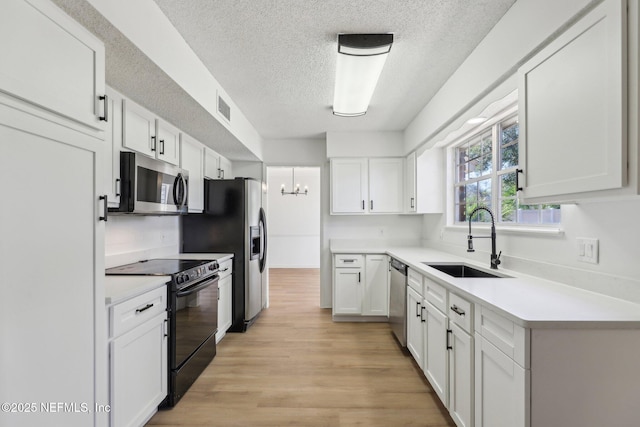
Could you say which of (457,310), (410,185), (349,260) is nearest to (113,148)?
(457,310)

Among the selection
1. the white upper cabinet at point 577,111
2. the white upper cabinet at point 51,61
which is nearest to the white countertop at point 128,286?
the white upper cabinet at point 51,61

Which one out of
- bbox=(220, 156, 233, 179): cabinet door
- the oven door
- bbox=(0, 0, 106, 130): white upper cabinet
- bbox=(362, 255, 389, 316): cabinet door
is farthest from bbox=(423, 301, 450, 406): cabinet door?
bbox=(220, 156, 233, 179): cabinet door

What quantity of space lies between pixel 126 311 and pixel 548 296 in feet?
7.08

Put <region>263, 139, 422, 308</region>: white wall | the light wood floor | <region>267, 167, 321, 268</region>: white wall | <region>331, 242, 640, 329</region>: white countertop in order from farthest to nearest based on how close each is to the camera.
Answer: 1. <region>267, 167, 321, 268</region>: white wall
2. <region>263, 139, 422, 308</region>: white wall
3. the light wood floor
4. <region>331, 242, 640, 329</region>: white countertop

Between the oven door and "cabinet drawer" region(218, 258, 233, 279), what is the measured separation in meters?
0.37

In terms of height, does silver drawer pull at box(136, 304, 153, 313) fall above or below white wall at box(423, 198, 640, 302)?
below

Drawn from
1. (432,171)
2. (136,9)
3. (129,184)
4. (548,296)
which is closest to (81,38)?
(136,9)

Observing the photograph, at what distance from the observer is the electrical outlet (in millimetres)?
1554

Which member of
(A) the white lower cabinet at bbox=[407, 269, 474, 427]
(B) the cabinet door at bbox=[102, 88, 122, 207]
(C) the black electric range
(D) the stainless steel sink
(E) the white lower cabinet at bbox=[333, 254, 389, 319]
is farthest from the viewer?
(E) the white lower cabinet at bbox=[333, 254, 389, 319]

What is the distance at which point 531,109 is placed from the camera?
1.51 m

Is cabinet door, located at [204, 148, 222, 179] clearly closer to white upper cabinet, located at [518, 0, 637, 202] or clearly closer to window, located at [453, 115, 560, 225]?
window, located at [453, 115, 560, 225]

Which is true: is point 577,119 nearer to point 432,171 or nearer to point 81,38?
point 81,38

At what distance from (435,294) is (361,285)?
1733 mm

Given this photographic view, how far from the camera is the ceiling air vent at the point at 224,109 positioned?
2672 mm
